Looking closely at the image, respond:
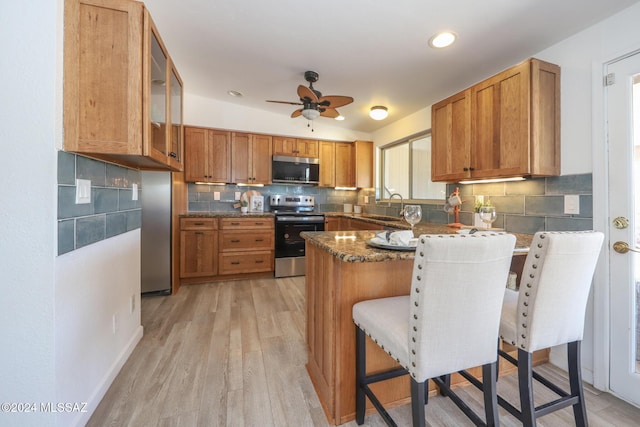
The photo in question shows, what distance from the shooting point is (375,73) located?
2.48m

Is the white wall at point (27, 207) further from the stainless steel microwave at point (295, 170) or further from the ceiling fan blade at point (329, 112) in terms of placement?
the stainless steel microwave at point (295, 170)

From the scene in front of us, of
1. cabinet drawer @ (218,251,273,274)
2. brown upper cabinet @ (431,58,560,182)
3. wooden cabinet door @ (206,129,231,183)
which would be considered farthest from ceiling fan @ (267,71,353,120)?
cabinet drawer @ (218,251,273,274)

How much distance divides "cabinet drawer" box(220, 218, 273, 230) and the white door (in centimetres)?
336

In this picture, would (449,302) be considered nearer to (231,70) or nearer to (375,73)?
(375,73)

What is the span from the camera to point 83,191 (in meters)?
1.26

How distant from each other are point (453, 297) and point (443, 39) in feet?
6.13

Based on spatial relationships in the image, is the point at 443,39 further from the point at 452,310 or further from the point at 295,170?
the point at 295,170

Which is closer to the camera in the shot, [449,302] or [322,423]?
[449,302]

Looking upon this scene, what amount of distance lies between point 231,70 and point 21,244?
2450mm

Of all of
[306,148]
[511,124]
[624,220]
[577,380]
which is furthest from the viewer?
[306,148]

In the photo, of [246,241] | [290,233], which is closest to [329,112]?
[290,233]

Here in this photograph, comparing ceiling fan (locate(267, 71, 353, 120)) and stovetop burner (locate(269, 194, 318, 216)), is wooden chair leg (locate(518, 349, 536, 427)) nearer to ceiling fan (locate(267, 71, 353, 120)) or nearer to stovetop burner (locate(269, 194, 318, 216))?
ceiling fan (locate(267, 71, 353, 120))

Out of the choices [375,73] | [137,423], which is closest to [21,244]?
[137,423]

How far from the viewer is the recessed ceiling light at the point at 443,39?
181 cm
